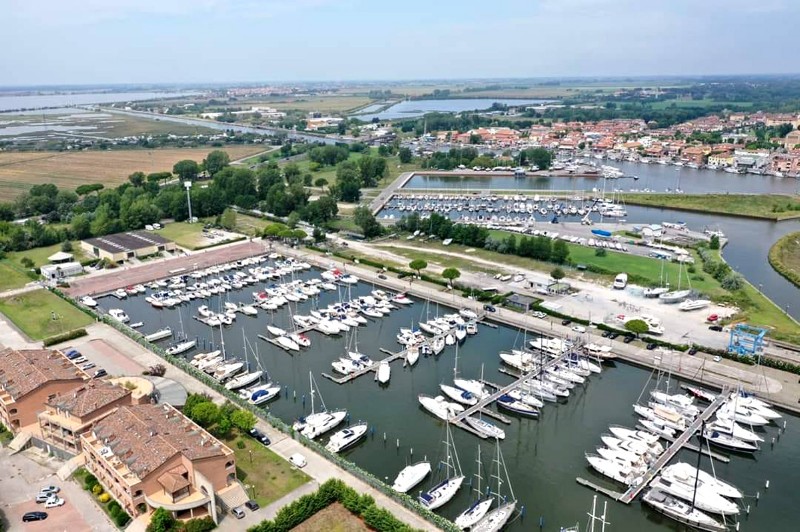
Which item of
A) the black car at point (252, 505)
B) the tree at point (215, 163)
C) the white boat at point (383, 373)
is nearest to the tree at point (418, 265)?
the white boat at point (383, 373)

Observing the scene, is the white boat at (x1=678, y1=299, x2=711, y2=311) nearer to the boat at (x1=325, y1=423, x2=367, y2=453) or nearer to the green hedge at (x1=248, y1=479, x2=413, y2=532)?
the boat at (x1=325, y1=423, x2=367, y2=453)

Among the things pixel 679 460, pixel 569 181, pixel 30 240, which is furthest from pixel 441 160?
pixel 679 460

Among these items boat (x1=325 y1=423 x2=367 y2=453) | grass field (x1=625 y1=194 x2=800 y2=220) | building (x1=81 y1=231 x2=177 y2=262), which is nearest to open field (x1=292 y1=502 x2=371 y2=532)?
boat (x1=325 y1=423 x2=367 y2=453)

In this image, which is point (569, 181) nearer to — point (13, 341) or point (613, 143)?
point (613, 143)

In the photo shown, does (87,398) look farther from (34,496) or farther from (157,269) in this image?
(157,269)

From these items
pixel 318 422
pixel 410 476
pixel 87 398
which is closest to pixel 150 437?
pixel 87 398

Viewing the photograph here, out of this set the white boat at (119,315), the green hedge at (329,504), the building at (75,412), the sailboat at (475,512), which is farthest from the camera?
the white boat at (119,315)

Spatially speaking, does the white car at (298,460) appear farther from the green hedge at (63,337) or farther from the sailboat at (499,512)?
the green hedge at (63,337)
